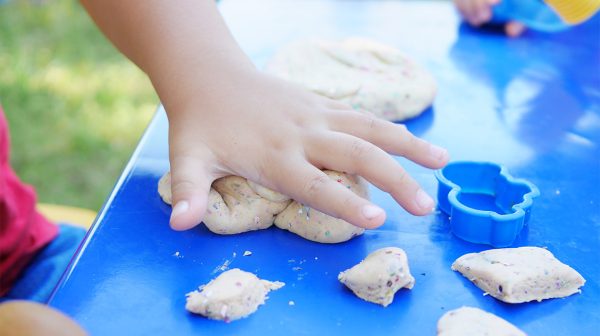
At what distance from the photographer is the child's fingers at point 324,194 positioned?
862 mm

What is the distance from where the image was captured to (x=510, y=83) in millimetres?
1418

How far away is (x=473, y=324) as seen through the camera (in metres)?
0.76

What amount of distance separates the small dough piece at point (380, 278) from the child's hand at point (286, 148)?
0.05m

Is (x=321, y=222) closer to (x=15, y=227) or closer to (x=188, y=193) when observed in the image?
(x=188, y=193)

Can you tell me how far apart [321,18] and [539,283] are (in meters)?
1.05

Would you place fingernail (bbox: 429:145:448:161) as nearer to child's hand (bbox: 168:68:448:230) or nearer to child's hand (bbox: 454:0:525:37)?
child's hand (bbox: 168:68:448:230)

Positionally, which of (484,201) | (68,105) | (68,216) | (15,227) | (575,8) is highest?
(575,8)

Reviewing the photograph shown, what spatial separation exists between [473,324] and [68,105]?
7.00 ft

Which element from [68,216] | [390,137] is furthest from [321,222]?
[68,216]

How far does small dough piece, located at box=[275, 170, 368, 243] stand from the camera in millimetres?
916

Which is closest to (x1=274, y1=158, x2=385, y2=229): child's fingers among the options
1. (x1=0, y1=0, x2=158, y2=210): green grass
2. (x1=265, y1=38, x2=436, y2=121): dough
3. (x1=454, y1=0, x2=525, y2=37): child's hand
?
(x1=265, y1=38, x2=436, y2=121): dough

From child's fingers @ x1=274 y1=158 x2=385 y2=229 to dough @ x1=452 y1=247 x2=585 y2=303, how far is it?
0.12 metres

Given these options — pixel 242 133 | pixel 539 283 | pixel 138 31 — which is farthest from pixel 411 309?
pixel 138 31

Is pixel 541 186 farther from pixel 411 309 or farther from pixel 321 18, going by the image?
pixel 321 18
